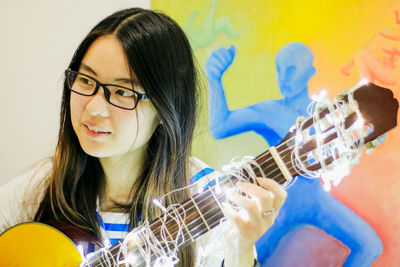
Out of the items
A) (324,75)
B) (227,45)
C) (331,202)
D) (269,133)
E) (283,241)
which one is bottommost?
(283,241)

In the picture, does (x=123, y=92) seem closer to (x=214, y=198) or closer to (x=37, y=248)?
(x=214, y=198)

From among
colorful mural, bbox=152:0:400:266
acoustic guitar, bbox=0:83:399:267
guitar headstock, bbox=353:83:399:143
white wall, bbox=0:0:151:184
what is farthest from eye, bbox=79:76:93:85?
white wall, bbox=0:0:151:184

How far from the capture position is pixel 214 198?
726mm

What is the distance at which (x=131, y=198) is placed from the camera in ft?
3.36

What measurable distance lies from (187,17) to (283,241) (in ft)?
2.73

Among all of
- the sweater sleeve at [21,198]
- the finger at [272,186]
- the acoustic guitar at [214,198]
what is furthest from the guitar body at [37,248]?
the finger at [272,186]

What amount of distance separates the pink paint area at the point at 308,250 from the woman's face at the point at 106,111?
0.57 metres

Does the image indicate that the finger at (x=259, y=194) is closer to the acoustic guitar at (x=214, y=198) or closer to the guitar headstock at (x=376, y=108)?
the acoustic guitar at (x=214, y=198)

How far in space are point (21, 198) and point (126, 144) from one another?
441mm

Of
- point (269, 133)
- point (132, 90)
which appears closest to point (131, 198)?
→ point (132, 90)

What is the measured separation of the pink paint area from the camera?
1.02 meters

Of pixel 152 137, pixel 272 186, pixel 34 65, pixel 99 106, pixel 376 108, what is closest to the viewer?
pixel 376 108

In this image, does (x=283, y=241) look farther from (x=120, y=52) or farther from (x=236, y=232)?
(x=120, y=52)

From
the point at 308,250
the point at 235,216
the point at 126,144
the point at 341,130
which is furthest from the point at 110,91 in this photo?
the point at 308,250
